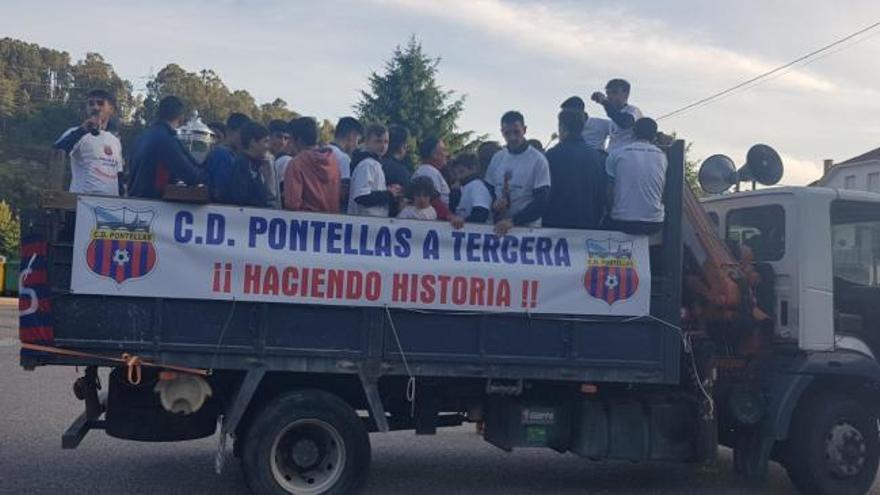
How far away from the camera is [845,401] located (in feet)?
22.9

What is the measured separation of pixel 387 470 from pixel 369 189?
2478 millimetres

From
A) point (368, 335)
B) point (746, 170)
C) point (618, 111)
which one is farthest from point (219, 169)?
point (746, 170)

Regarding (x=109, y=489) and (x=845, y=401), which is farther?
(x=845, y=401)

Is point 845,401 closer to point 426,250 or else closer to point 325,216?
point 426,250

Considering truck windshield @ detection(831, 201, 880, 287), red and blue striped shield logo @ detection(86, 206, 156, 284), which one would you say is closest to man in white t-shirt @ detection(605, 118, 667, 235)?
truck windshield @ detection(831, 201, 880, 287)

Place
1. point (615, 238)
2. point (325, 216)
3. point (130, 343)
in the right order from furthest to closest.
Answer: point (615, 238)
point (325, 216)
point (130, 343)

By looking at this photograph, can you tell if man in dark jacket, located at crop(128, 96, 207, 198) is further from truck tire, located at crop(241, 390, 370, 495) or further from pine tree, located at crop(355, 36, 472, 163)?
pine tree, located at crop(355, 36, 472, 163)

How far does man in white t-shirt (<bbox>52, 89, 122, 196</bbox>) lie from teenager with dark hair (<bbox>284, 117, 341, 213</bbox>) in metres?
1.34

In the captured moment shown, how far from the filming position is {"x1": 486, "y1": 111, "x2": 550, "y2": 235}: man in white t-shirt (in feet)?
21.9

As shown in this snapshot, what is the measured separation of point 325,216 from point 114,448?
3343mm

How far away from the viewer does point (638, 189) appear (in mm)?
6715

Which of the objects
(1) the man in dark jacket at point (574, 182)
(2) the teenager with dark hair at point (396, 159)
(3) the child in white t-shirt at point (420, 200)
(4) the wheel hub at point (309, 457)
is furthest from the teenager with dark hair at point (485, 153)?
(4) the wheel hub at point (309, 457)

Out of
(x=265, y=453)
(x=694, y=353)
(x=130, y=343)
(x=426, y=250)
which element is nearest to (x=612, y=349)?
(x=694, y=353)

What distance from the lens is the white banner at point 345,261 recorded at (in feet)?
19.0
